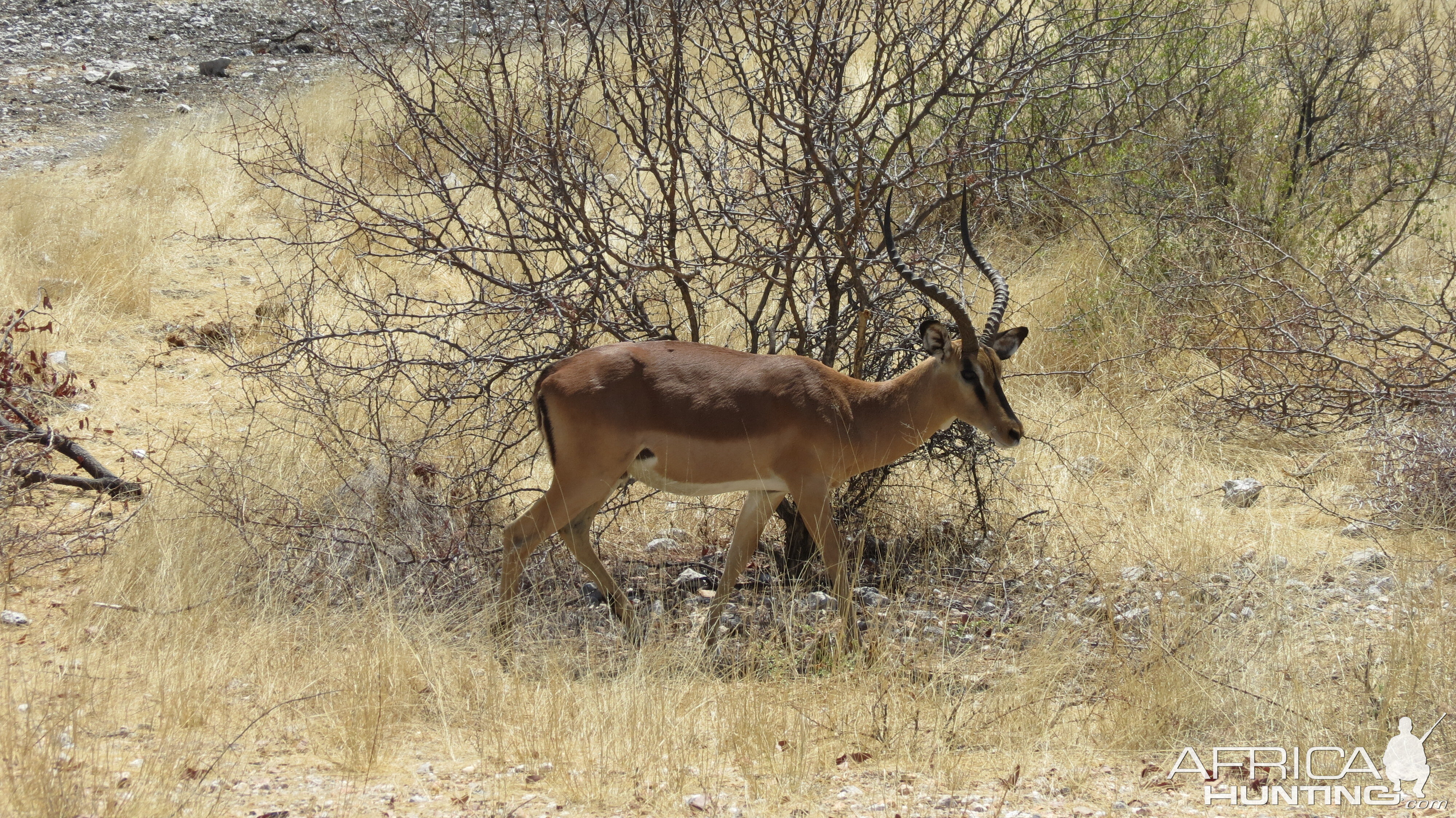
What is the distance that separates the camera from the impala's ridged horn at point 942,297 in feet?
20.0

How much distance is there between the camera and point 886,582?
7.15 meters

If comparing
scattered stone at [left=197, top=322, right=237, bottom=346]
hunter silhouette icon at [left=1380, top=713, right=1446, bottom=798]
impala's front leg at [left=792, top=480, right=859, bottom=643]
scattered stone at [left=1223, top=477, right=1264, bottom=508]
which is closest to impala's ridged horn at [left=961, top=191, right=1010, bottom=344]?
impala's front leg at [left=792, top=480, right=859, bottom=643]

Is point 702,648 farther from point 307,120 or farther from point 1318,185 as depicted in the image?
point 307,120

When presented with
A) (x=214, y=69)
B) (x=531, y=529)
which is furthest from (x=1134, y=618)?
(x=214, y=69)

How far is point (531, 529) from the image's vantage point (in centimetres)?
638

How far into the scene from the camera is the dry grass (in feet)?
15.1

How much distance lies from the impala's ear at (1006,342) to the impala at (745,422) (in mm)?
10

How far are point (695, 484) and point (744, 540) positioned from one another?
0.53 metres

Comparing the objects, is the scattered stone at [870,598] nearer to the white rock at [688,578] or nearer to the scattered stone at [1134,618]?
the white rock at [688,578]

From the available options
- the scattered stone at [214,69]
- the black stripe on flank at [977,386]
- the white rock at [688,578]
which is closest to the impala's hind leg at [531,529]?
the white rock at [688,578]

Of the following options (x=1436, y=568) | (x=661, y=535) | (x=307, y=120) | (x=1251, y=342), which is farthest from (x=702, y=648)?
(x=307, y=120)

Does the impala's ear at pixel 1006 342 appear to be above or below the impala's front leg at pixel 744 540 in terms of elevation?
above

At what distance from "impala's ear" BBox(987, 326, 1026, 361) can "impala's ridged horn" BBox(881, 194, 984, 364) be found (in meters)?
0.10

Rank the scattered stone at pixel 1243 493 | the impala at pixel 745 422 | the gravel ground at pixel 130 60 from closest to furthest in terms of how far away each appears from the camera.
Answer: the impala at pixel 745 422 → the scattered stone at pixel 1243 493 → the gravel ground at pixel 130 60
